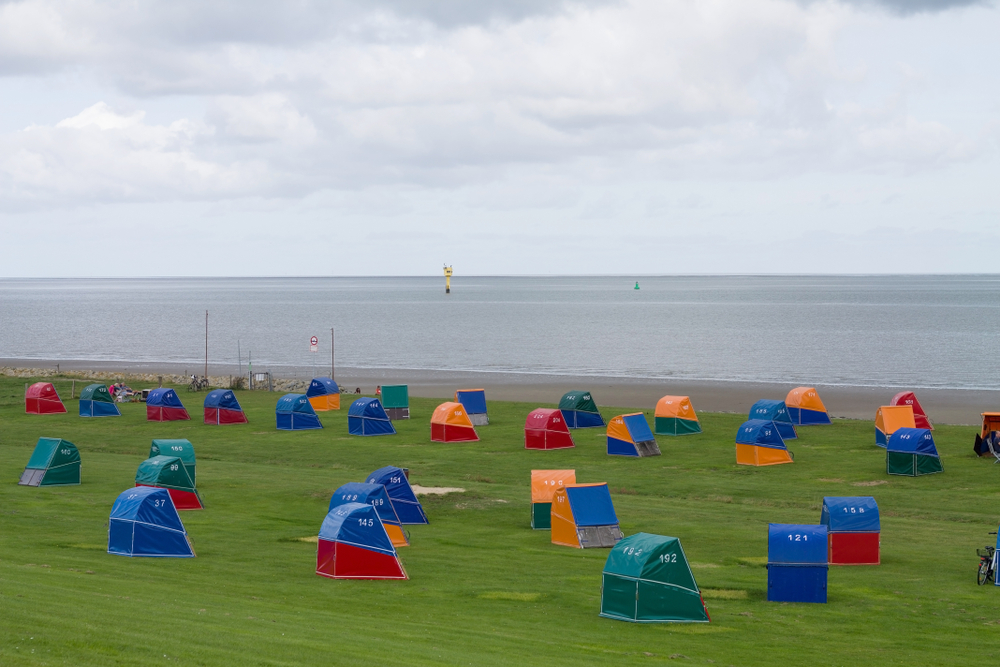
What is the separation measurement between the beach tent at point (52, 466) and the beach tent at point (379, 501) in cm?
1697

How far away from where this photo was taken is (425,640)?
2219cm

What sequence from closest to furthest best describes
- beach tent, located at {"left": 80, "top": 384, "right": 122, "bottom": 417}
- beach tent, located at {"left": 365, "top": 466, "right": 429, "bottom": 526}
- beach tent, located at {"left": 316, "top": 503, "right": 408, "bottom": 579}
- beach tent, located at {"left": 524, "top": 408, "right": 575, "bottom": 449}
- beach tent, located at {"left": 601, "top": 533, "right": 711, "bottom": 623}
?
beach tent, located at {"left": 601, "top": 533, "right": 711, "bottom": 623} < beach tent, located at {"left": 316, "top": 503, "right": 408, "bottom": 579} < beach tent, located at {"left": 365, "top": 466, "right": 429, "bottom": 526} < beach tent, located at {"left": 524, "top": 408, "right": 575, "bottom": 449} < beach tent, located at {"left": 80, "top": 384, "right": 122, "bottom": 417}

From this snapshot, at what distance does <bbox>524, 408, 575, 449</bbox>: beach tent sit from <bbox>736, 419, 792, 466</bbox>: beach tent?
1056cm

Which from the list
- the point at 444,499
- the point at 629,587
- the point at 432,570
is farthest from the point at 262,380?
the point at 629,587

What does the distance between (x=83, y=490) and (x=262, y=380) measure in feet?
151

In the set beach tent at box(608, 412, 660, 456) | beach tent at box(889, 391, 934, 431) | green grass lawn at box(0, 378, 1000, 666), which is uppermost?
beach tent at box(889, 391, 934, 431)

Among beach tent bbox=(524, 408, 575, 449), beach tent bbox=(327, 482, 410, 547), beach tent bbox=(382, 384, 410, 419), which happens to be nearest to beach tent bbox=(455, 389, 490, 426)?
beach tent bbox=(382, 384, 410, 419)

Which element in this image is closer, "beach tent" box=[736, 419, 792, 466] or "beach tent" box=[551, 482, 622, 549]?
"beach tent" box=[551, 482, 622, 549]

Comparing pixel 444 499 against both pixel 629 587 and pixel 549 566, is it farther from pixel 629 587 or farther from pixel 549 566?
pixel 629 587

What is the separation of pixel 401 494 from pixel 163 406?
36.1 meters

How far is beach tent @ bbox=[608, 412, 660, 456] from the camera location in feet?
179

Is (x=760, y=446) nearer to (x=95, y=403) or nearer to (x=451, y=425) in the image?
(x=451, y=425)

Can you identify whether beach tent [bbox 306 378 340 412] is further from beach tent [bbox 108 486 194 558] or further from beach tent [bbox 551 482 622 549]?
beach tent [bbox 108 486 194 558]

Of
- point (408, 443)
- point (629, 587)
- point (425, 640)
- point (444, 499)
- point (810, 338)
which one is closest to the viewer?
point (425, 640)
